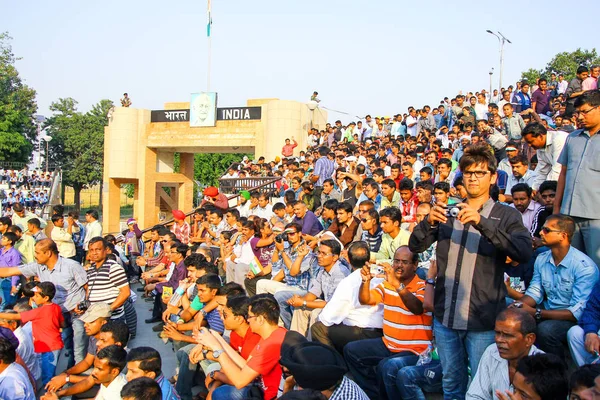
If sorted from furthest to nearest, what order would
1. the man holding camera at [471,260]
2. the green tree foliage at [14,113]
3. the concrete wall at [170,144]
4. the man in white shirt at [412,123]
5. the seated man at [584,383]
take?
the green tree foliage at [14,113]
the concrete wall at [170,144]
the man in white shirt at [412,123]
the man holding camera at [471,260]
the seated man at [584,383]

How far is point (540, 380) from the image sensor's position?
279cm

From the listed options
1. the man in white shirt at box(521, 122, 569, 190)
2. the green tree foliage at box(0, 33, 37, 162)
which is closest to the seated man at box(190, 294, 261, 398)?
the man in white shirt at box(521, 122, 569, 190)

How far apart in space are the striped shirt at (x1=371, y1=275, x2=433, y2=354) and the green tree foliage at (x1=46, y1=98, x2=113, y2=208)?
4314 centimetres

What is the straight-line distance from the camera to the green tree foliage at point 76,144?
43.6 metres

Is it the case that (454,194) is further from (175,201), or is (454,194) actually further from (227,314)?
(175,201)

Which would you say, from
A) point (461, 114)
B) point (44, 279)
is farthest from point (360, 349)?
point (461, 114)

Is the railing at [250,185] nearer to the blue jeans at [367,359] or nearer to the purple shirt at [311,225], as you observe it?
the purple shirt at [311,225]

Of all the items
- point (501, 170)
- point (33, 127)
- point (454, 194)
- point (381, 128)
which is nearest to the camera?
point (454, 194)

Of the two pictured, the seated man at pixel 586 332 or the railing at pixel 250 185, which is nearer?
the seated man at pixel 586 332

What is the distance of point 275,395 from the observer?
4.18m

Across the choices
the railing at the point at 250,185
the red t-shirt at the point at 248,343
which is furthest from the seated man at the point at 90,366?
the railing at the point at 250,185

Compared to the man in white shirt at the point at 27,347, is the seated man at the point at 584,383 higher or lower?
higher

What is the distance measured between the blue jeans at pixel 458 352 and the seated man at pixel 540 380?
34 cm

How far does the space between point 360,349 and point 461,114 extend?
1142 centimetres
